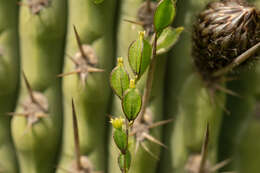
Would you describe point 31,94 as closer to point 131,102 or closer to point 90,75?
point 90,75

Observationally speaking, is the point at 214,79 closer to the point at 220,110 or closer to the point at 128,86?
the point at 220,110

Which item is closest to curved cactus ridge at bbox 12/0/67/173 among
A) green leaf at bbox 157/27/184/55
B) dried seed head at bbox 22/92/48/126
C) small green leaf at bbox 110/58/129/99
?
dried seed head at bbox 22/92/48/126

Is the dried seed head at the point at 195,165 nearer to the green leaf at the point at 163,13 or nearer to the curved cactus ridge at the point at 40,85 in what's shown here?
the curved cactus ridge at the point at 40,85

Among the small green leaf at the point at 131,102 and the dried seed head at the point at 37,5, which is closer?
the small green leaf at the point at 131,102

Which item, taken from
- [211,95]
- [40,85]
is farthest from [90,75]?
[211,95]

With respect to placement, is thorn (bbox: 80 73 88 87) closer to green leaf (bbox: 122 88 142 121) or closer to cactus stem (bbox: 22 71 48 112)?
cactus stem (bbox: 22 71 48 112)

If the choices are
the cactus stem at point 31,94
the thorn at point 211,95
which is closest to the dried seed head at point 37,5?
the cactus stem at point 31,94

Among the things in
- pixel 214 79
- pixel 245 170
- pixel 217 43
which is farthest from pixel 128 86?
pixel 245 170
